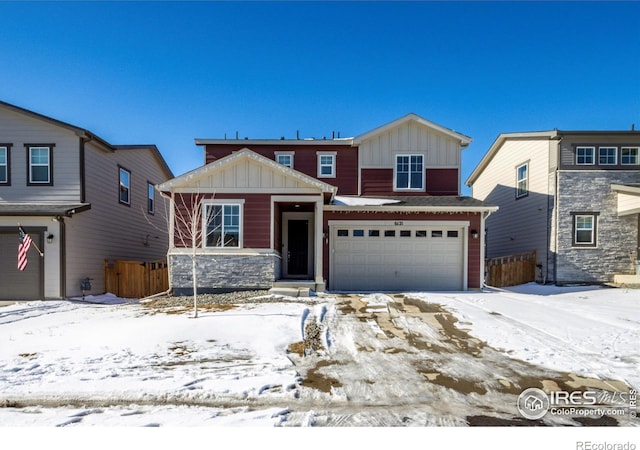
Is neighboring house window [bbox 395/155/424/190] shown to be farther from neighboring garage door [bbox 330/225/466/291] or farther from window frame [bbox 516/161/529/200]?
window frame [bbox 516/161/529/200]

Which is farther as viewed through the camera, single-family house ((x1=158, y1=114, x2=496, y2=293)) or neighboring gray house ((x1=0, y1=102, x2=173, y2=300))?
neighboring gray house ((x1=0, y1=102, x2=173, y2=300))

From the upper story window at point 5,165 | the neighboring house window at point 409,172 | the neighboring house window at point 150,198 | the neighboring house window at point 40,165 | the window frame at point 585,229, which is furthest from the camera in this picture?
the neighboring house window at point 150,198

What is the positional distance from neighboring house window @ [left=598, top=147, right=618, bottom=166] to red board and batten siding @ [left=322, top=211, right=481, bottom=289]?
6755 mm

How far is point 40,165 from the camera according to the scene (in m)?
10.7

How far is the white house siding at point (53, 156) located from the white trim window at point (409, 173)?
1201cm

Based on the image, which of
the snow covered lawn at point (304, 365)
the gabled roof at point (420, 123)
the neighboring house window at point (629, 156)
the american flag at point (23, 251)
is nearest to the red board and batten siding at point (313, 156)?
the gabled roof at point (420, 123)

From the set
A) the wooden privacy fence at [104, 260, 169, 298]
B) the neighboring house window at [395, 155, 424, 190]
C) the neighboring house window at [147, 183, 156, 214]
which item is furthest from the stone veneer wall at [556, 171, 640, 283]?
the neighboring house window at [147, 183, 156, 214]

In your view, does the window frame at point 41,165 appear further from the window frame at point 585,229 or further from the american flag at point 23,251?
the window frame at point 585,229

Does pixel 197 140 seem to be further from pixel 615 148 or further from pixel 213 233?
pixel 615 148

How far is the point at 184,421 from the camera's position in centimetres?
289

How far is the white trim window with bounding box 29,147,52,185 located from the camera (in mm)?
10672

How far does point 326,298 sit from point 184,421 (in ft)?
21.0

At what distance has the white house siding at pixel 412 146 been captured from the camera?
1299 cm

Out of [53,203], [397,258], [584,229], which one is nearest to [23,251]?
[53,203]
